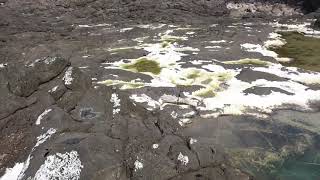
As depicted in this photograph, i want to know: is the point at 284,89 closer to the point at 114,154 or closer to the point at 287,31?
the point at 114,154

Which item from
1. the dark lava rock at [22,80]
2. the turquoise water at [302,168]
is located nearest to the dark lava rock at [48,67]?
the dark lava rock at [22,80]

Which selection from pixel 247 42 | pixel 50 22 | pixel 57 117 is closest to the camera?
pixel 57 117

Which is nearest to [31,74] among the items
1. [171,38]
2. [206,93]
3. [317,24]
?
[206,93]

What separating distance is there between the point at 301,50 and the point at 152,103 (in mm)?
14377

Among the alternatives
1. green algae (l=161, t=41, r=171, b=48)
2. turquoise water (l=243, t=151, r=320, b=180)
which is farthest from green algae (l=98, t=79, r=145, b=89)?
turquoise water (l=243, t=151, r=320, b=180)

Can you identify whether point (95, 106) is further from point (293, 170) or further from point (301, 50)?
point (301, 50)

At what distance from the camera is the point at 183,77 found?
22297mm

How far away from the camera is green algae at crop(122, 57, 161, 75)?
77.3 ft

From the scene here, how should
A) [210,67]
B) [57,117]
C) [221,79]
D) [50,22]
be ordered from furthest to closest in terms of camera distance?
[50,22], [210,67], [221,79], [57,117]

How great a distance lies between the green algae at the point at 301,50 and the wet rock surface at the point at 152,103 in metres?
1.12

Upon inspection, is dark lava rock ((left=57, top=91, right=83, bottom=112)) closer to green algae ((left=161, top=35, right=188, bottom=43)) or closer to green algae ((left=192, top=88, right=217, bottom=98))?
green algae ((left=192, top=88, right=217, bottom=98))

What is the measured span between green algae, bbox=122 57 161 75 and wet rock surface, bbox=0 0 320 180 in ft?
0.66

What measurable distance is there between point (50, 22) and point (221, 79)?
68.9 ft

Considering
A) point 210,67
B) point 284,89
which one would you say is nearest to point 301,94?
point 284,89
